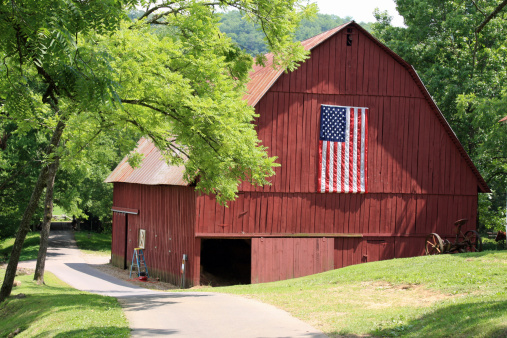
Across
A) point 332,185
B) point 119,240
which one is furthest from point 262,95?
point 119,240

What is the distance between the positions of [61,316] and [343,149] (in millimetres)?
14194

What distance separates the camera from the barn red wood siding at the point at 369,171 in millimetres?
23188

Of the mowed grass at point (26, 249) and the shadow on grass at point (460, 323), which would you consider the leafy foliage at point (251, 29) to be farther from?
the shadow on grass at point (460, 323)

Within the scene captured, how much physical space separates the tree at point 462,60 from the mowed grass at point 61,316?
20767 millimetres

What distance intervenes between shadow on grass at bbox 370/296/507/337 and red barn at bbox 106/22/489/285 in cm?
1247

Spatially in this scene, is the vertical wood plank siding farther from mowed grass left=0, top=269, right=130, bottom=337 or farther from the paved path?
the paved path

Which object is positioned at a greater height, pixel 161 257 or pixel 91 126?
pixel 91 126

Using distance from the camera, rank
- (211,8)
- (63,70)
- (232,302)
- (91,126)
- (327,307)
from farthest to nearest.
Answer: (211,8), (91,126), (232,302), (327,307), (63,70)

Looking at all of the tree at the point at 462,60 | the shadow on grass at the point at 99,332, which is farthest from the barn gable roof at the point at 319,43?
the shadow on grass at the point at 99,332

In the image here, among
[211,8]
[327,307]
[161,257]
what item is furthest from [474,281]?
[161,257]

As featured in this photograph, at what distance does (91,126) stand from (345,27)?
492 inches

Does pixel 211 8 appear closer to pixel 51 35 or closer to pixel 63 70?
Result: pixel 63 70

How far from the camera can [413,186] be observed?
981 inches

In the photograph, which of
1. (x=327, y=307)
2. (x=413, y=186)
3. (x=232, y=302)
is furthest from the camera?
(x=413, y=186)
